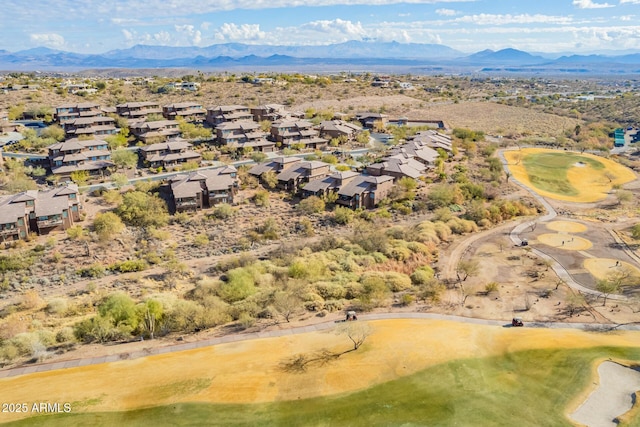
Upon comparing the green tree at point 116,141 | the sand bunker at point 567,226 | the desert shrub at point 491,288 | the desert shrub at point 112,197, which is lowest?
the desert shrub at point 491,288

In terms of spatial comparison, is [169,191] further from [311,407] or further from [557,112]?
[557,112]

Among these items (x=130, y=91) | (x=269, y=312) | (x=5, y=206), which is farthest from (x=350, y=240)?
(x=130, y=91)

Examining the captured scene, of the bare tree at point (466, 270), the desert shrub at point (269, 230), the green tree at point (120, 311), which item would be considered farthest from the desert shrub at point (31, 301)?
the bare tree at point (466, 270)

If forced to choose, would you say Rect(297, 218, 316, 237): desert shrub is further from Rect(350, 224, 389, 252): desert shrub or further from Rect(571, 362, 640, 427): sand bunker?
Rect(571, 362, 640, 427): sand bunker

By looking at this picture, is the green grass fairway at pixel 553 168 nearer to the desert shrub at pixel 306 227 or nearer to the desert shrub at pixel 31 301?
the desert shrub at pixel 306 227

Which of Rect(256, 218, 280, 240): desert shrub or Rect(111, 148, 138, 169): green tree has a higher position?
Rect(111, 148, 138, 169): green tree

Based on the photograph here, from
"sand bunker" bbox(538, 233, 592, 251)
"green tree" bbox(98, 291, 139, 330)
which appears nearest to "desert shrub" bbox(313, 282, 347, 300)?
"green tree" bbox(98, 291, 139, 330)
